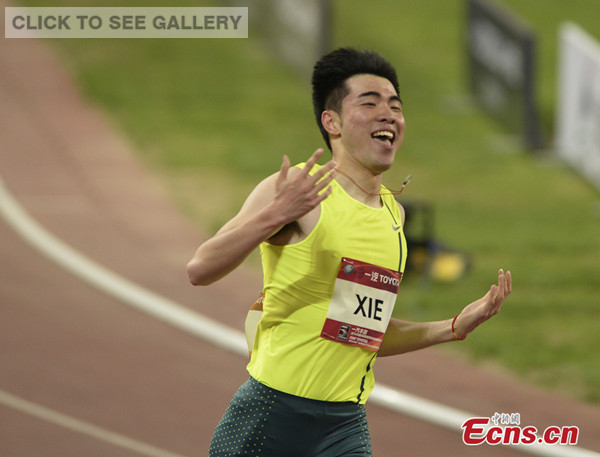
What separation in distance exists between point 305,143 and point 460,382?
800cm

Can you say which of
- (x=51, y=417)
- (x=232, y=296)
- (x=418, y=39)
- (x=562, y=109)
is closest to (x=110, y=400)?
(x=51, y=417)

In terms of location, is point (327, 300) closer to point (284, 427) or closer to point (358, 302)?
point (358, 302)

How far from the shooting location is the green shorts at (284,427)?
3.72 meters

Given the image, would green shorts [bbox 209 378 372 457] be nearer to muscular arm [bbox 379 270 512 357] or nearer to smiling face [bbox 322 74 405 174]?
muscular arm [bbox 379 270 512 357]

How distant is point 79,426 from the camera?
725cm

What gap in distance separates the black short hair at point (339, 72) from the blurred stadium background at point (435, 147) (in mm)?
5177

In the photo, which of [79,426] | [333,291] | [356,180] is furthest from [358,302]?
[79,426]

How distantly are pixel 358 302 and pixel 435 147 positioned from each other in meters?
12.8

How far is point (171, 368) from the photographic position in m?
8.43

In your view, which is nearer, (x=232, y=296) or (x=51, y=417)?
(x=51, y=417)

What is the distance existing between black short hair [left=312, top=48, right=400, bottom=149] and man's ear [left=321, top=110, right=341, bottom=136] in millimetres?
19

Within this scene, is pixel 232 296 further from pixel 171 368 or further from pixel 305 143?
pixel 305 143

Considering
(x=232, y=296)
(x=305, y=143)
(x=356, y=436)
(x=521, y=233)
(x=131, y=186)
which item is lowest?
(x=356, y=436)

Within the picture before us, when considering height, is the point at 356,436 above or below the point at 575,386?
below
